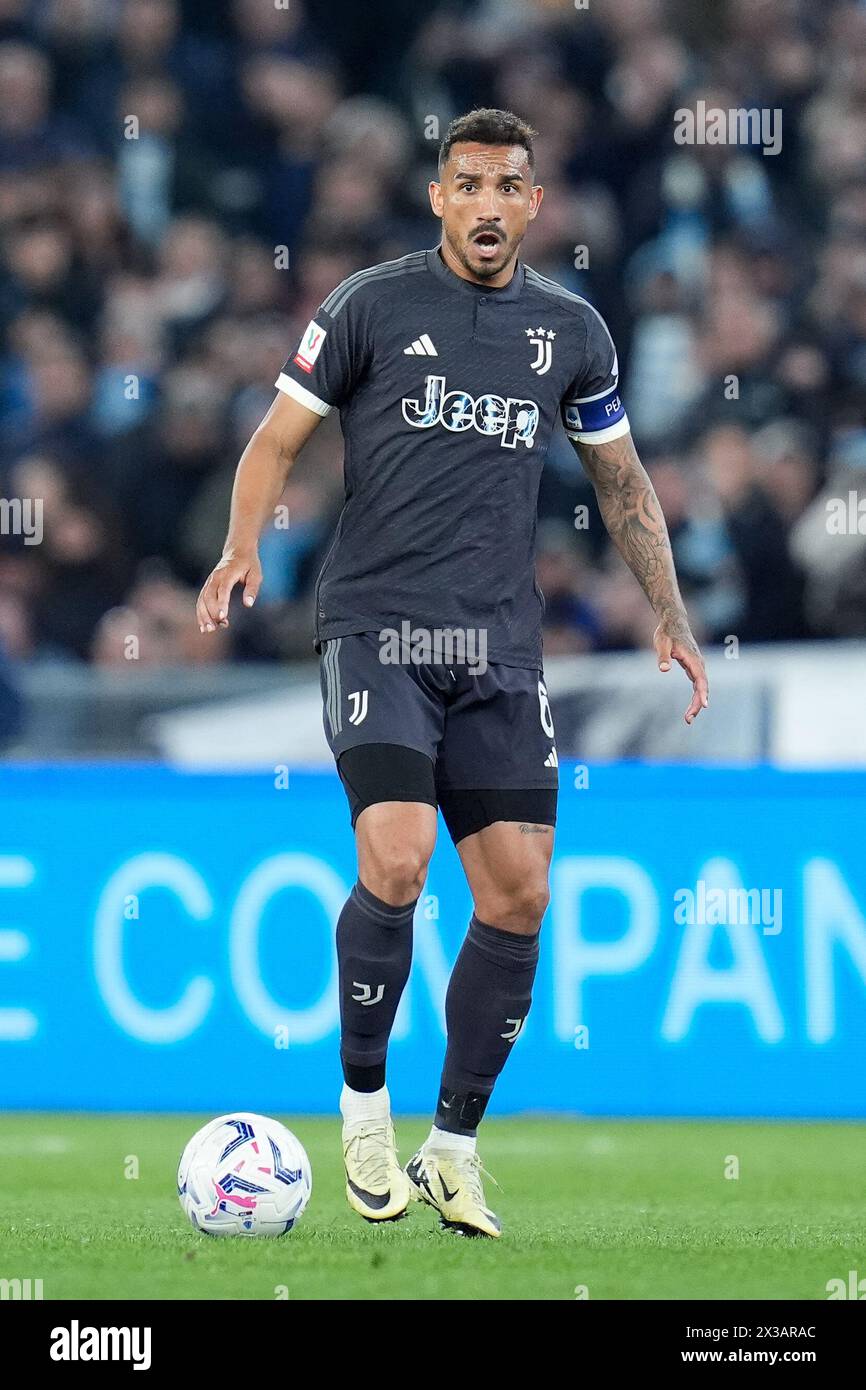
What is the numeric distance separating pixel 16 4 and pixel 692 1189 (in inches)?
305

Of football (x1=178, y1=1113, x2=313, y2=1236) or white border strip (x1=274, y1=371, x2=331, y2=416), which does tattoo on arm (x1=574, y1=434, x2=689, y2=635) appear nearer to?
white border strip (x1=274, y1=371, x2=331, y2=416)

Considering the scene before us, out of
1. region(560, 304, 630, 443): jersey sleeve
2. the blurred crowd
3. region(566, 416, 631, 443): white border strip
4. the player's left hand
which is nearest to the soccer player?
region(560, 304, 630, 443): jersey sleeve

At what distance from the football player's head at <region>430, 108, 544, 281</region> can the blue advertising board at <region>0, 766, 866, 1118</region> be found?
2.95 m

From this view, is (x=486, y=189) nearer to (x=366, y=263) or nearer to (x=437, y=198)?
(x=437, y=198)

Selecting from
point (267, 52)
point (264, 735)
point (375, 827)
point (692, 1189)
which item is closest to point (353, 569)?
point (375, 827)

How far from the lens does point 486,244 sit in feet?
15.9

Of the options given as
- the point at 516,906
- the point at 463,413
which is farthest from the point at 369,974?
the point at 463,413

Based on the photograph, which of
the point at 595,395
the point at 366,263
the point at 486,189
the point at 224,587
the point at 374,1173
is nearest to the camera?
the point at 224,587

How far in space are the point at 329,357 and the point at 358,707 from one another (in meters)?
0.79

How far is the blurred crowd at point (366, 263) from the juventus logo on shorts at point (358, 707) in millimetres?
4663

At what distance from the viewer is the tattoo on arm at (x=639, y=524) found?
17.1 ft

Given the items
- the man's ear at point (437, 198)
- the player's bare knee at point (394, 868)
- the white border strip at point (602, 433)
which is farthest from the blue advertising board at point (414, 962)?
the man's ear at point (437, 198)

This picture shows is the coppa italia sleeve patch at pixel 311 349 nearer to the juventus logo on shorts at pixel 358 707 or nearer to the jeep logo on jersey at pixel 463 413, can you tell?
the jeep logo on jersey at pixel 463 413

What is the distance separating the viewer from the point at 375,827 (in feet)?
15.1
